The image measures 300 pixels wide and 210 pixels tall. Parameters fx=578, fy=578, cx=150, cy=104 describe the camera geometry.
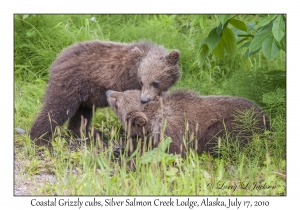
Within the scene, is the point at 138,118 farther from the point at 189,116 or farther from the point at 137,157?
the point at 137,157

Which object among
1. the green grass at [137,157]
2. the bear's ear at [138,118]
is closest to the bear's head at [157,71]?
the bear's ear at [138,118]

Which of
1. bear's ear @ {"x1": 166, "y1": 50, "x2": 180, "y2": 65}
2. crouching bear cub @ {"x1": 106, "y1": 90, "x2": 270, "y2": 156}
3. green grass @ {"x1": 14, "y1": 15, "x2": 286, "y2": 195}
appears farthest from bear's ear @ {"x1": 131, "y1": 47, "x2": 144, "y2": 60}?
green grass @ {"x1": 14, "y1": 15, "x2": 286, "y2": 195}

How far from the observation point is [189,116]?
6312mm

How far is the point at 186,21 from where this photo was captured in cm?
962

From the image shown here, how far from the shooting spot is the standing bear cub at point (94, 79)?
679 cm

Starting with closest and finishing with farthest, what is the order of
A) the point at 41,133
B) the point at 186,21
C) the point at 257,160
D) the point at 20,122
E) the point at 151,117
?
the point at 257,160, the point at 151,117, the point at 41,133, the point at 20,122, the point at 186,21

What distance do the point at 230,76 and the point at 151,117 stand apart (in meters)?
2.67

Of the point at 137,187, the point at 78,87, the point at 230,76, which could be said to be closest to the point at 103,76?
the point at 78,87

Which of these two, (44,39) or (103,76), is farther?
A: (44,39)

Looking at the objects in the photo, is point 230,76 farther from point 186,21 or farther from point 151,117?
point 151,117

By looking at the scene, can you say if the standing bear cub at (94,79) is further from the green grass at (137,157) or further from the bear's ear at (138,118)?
the bear's ear at (138,118)

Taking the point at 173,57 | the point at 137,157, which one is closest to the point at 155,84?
the point at 173,57
